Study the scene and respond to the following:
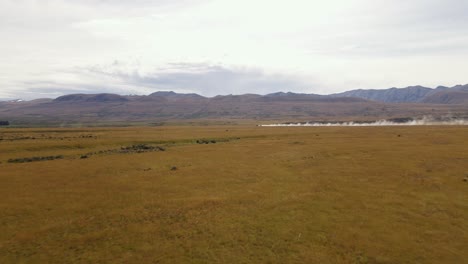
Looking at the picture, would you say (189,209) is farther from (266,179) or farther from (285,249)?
(266,179)

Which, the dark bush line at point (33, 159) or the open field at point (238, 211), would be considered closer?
the open field at point (238, 211)

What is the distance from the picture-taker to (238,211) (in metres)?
24.8

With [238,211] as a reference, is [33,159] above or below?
above

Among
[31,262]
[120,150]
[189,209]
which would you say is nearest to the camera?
[31,262]

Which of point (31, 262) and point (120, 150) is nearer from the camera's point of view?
point (31, 262)

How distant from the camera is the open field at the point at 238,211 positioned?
18234mm

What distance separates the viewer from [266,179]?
3484 centimetres

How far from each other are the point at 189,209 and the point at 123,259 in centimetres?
824

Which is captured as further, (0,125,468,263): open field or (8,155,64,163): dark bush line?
(8,155,64,163): dark bush line

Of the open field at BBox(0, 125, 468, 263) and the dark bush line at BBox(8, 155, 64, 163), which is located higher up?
the dark bush line at BBox(8, 155, 64, 163)

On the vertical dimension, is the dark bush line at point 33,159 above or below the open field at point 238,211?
above

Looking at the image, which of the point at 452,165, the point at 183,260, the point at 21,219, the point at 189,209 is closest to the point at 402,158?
the point at 452,165

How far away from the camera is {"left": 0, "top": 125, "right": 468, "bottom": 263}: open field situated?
18.2 m

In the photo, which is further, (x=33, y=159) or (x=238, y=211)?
(x=33, y=159)
